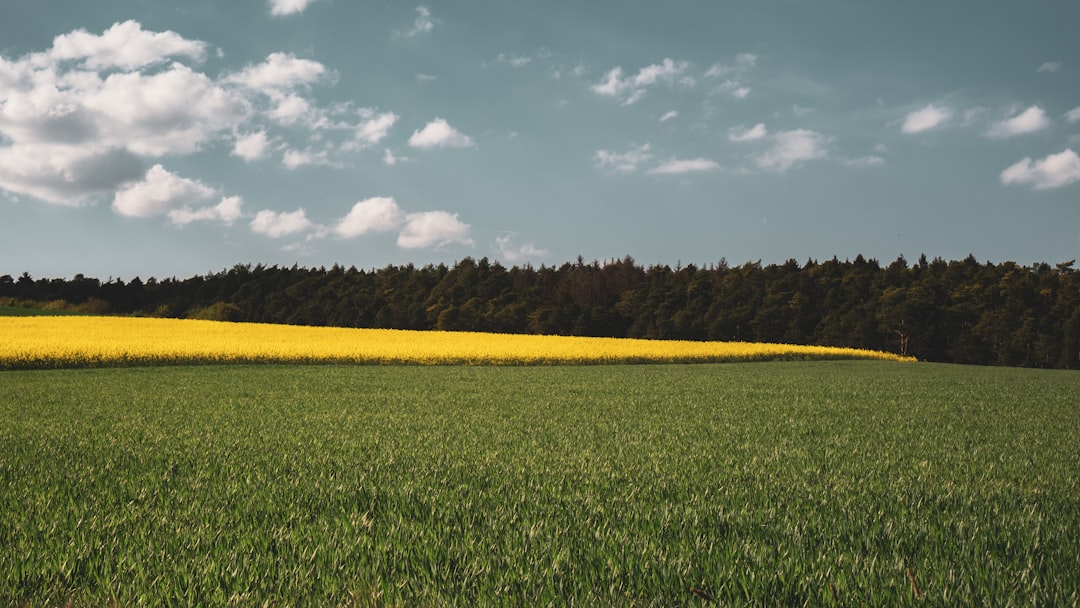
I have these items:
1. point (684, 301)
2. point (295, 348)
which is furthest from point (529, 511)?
point (684, 301)

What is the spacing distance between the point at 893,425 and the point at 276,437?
9719 millimetres

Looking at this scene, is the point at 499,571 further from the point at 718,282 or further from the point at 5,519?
the point at 718,282

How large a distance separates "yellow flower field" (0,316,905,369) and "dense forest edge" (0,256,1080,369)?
65.5ft

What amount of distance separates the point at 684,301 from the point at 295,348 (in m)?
51.8

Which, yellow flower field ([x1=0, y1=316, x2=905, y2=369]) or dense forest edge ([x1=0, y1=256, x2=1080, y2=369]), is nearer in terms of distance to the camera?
yellow flower field ([x1=0, y1=316, x2=905, y2=369])

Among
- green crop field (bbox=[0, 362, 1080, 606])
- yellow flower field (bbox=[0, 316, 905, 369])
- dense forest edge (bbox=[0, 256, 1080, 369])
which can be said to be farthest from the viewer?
dense forest edge (bbox=[0, 256, 1080, 369])

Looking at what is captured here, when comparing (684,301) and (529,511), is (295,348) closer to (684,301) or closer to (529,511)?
(529,511)

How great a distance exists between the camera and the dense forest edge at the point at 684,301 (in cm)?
6750

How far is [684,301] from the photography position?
77.7m

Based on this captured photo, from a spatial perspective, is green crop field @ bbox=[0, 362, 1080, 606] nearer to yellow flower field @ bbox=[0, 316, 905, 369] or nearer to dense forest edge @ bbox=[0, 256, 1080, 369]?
yellow flower field @ bbox=[0, 316, 905, 369]

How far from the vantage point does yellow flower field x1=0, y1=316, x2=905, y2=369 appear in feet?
94.2

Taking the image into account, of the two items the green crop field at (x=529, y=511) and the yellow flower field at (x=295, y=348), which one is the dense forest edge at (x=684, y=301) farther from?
the green crop field at (x=529, y=511)

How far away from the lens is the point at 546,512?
5.07m

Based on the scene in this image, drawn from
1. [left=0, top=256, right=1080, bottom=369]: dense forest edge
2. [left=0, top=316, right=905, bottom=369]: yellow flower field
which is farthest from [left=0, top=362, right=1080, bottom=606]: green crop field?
[left=0, top=256, right=1080, bottom=369]: dense forest edge
